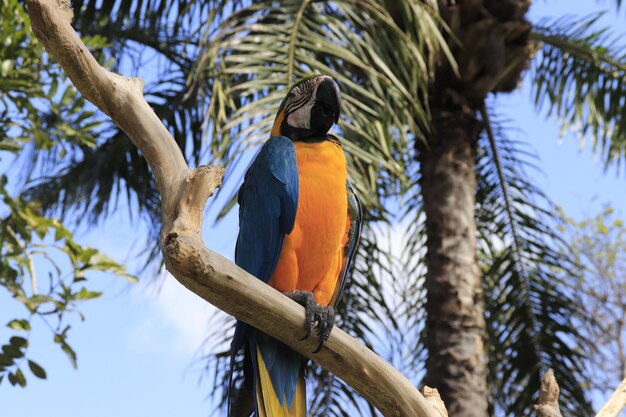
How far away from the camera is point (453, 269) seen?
4.26 meters

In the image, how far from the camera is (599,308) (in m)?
8.88

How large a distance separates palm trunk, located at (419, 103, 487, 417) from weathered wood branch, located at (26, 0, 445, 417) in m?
2.00

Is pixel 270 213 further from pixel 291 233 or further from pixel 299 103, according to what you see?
pixel 299 103

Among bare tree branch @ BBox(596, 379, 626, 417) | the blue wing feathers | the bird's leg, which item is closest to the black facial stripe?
the blue wing feathers

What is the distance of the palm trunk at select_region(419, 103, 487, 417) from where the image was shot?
403 centimetres

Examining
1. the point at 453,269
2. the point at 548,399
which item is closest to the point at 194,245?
the point at 548,399

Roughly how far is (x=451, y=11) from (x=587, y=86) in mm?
1589

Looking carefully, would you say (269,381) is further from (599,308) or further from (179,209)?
(599,308)

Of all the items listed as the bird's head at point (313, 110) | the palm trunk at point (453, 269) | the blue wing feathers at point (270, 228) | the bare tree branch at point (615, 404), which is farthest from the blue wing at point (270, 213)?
the palm trunk at point (453, 269)

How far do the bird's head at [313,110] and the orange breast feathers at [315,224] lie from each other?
0.33ft

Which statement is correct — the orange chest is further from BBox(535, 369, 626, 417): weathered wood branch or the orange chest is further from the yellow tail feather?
BBox(535, 369, 626, 417): weathered wood branch

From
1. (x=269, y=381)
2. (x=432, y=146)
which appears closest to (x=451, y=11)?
(x=432, y=146)

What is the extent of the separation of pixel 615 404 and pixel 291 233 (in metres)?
1.18

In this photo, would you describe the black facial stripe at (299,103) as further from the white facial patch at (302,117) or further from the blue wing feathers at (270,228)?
the blue wing feathers at (270,228)
